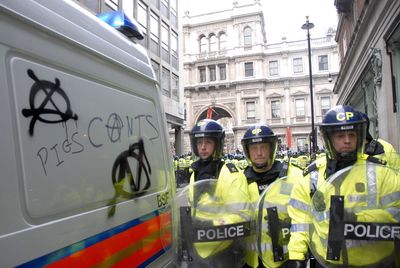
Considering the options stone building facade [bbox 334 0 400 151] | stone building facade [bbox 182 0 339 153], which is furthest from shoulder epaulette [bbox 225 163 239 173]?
stone building facade [bbox 182 0 339 153]

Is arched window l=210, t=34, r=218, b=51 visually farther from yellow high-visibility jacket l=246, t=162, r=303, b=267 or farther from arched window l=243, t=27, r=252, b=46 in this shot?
yellow high-visibility jacket l=246, t=162, r=303, b=267

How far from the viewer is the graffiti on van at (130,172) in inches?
99.9

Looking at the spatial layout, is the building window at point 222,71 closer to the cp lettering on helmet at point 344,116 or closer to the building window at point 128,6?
the building window at point 128,6

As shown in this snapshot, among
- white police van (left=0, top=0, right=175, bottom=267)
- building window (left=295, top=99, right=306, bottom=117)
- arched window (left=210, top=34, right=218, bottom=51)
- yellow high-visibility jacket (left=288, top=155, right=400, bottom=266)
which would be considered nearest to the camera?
white police van (left=0, top=0, right=175, bottom=267)

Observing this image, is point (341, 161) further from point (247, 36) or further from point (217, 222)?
point (247, 36)

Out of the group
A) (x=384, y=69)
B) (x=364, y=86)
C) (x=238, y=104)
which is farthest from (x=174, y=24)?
(x=238, y=104)

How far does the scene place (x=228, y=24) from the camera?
56.6 meters

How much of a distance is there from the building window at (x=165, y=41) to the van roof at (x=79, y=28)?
2378 cm

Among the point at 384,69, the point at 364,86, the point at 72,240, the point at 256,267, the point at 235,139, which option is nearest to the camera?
the point at 72,240

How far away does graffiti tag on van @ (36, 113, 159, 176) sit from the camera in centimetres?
194

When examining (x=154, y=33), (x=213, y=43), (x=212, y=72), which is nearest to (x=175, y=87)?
(x=154, y=33)

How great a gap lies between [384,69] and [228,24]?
49177 millimetres

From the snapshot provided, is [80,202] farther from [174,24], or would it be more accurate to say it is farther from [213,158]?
[174,24]

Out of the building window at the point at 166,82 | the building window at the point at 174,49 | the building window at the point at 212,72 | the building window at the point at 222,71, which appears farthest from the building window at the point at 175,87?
the building window at the point at 212,72
